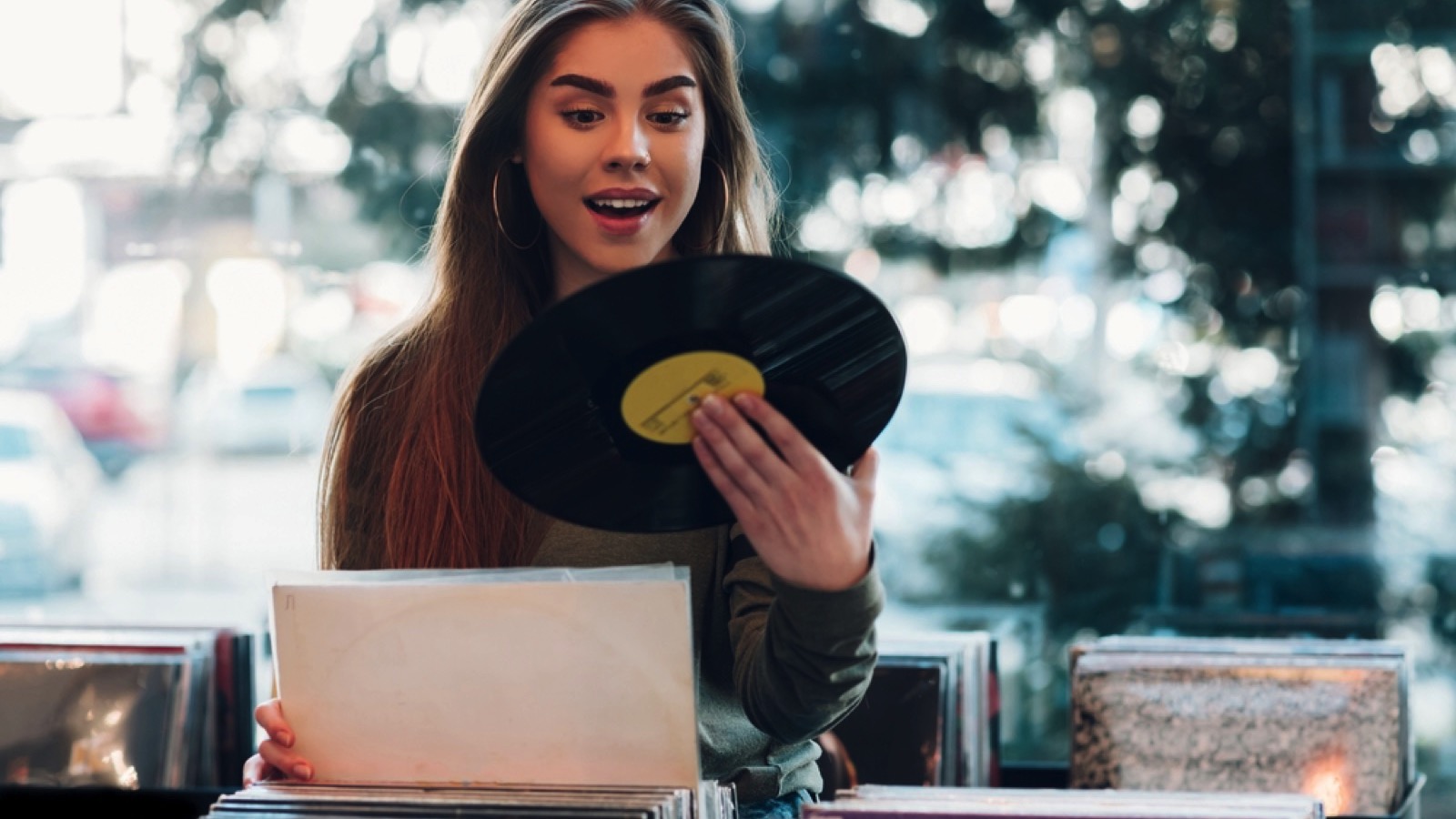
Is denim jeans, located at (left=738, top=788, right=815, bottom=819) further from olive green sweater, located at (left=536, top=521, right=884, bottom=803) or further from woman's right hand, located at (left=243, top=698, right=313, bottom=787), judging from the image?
woman's right hand, located at (left=243, top=698, right=313, bottom=787)

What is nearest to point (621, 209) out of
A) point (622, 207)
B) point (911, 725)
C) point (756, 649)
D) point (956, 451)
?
point (622, 207)

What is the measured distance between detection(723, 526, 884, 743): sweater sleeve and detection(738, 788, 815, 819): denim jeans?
0.50 feet

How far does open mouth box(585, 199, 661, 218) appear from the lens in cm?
127

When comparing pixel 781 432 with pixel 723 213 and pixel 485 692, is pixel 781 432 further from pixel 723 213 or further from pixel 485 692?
pixel 723 213

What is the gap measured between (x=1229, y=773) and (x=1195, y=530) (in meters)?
0.66

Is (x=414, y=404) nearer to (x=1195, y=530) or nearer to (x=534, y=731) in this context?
(x=534, y=731)

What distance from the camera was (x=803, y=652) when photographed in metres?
1.03

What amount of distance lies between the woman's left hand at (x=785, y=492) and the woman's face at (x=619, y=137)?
0.37 meters

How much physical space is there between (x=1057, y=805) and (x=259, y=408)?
2.00 meters

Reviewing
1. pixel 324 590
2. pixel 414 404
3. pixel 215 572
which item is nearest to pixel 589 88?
pixel 414 404

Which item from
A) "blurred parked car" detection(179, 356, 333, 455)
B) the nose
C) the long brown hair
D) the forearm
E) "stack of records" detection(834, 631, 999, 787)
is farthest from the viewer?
"blurred parked car" detection(179, 356, 333, 455)

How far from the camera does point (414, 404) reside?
1401mm

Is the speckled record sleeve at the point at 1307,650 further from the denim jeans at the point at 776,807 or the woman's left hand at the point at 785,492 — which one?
the woman's left hand at the point at 785,492

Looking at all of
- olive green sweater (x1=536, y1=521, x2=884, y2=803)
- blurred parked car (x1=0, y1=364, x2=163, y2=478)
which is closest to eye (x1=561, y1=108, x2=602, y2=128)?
olive green sweater (x1=536, y1=521, x2=884, y2=803)
